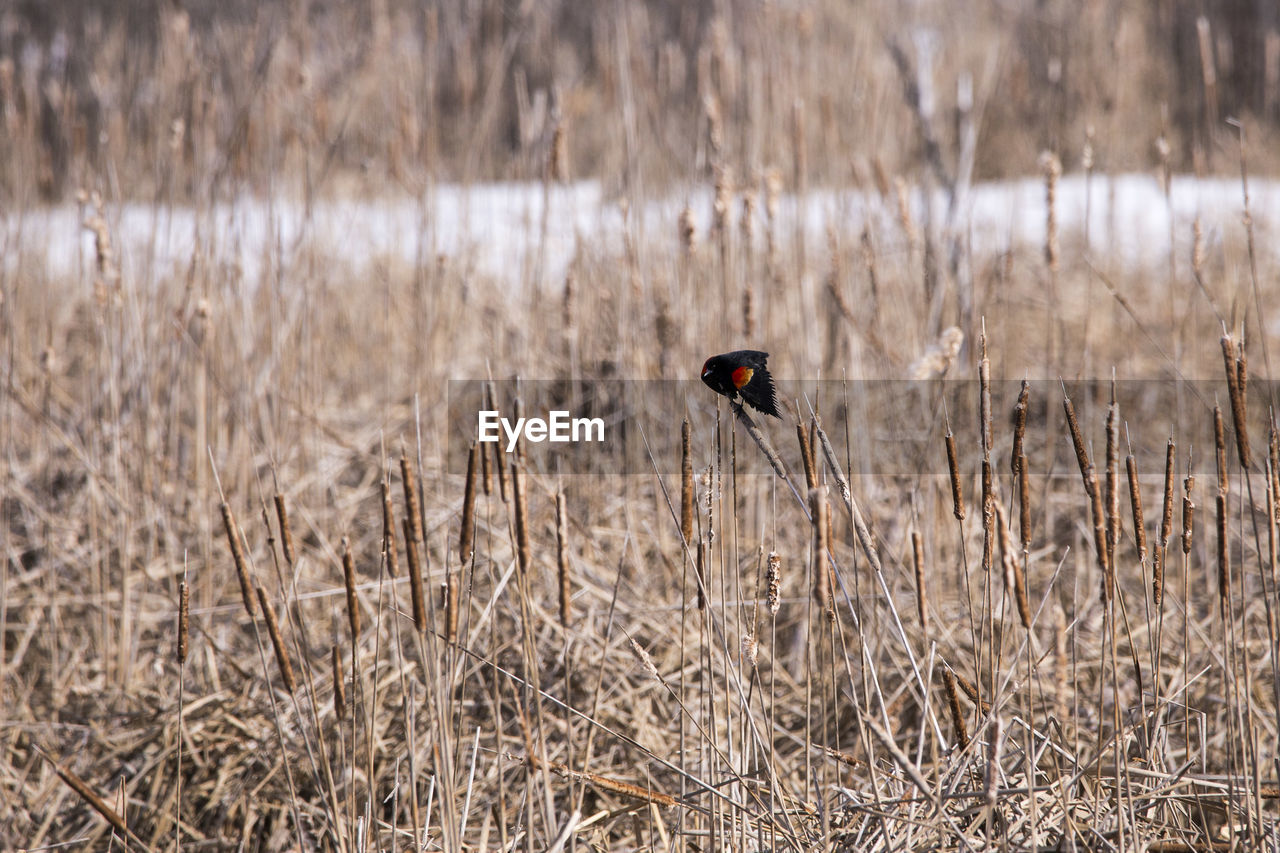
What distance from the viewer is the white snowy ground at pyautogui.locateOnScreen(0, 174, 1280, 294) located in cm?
150

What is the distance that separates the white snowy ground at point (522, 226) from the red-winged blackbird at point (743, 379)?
51 cm

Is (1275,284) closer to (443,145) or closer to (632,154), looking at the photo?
(632,154)

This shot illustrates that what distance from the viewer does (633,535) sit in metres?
1.39

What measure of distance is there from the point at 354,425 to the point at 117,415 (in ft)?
2.13

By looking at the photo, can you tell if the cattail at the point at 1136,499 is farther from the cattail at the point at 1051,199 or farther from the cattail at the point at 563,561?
the cattail at the point at 1051,199

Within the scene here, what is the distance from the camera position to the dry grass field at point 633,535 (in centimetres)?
70

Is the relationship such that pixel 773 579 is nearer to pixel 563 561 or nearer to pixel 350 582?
pixel 563 561

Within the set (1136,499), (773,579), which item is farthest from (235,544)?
(1136,499)

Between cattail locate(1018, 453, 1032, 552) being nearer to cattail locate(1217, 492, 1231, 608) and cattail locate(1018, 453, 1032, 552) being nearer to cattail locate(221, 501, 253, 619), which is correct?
cattail locate(1217, 492, 1231, 608)

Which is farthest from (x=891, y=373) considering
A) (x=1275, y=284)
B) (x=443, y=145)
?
(x=443, y=145)

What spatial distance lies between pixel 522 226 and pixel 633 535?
44.1 inches

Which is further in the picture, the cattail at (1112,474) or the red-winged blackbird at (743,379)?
the red-winged blackbird at (743,379)

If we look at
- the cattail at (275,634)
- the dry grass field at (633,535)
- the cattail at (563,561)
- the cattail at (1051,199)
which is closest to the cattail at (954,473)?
the dry grass field at (633,535)

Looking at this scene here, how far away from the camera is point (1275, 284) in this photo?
266 cm
